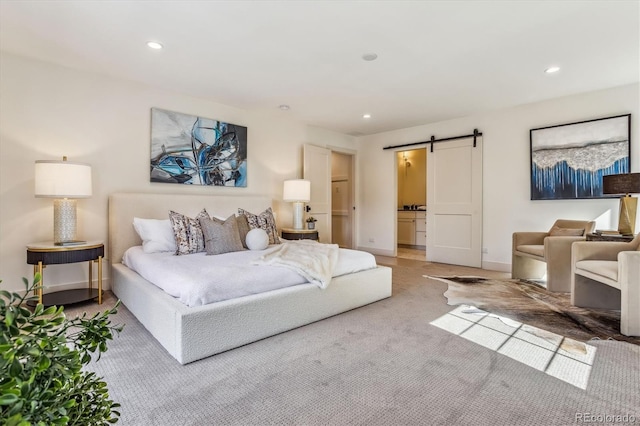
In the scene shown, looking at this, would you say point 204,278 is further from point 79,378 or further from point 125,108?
point 125,108

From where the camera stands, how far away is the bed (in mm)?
2018

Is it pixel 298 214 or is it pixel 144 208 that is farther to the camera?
pixel 298 214

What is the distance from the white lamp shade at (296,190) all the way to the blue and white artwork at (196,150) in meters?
0.67

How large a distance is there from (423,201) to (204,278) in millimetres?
6680

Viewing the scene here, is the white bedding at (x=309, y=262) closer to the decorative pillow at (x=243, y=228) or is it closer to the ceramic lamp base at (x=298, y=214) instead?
the decorative pillow at (x=243, y=228)

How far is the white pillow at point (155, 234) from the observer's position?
338 cm

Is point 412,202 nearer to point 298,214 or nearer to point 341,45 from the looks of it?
point 298,214

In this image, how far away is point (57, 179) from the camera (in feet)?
9.70

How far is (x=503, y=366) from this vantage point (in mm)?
1972

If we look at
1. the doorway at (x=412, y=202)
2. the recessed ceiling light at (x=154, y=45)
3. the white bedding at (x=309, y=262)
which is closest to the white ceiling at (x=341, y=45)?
the recessed ceiling light at (x=154, y=45)

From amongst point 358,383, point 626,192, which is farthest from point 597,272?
point 358,383

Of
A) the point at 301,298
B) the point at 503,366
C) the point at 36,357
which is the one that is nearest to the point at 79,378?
the point at 36,357

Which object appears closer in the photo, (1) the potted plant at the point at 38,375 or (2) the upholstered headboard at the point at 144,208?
(1) the potted plant at the point at 38,375

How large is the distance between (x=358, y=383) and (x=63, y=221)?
313cm
